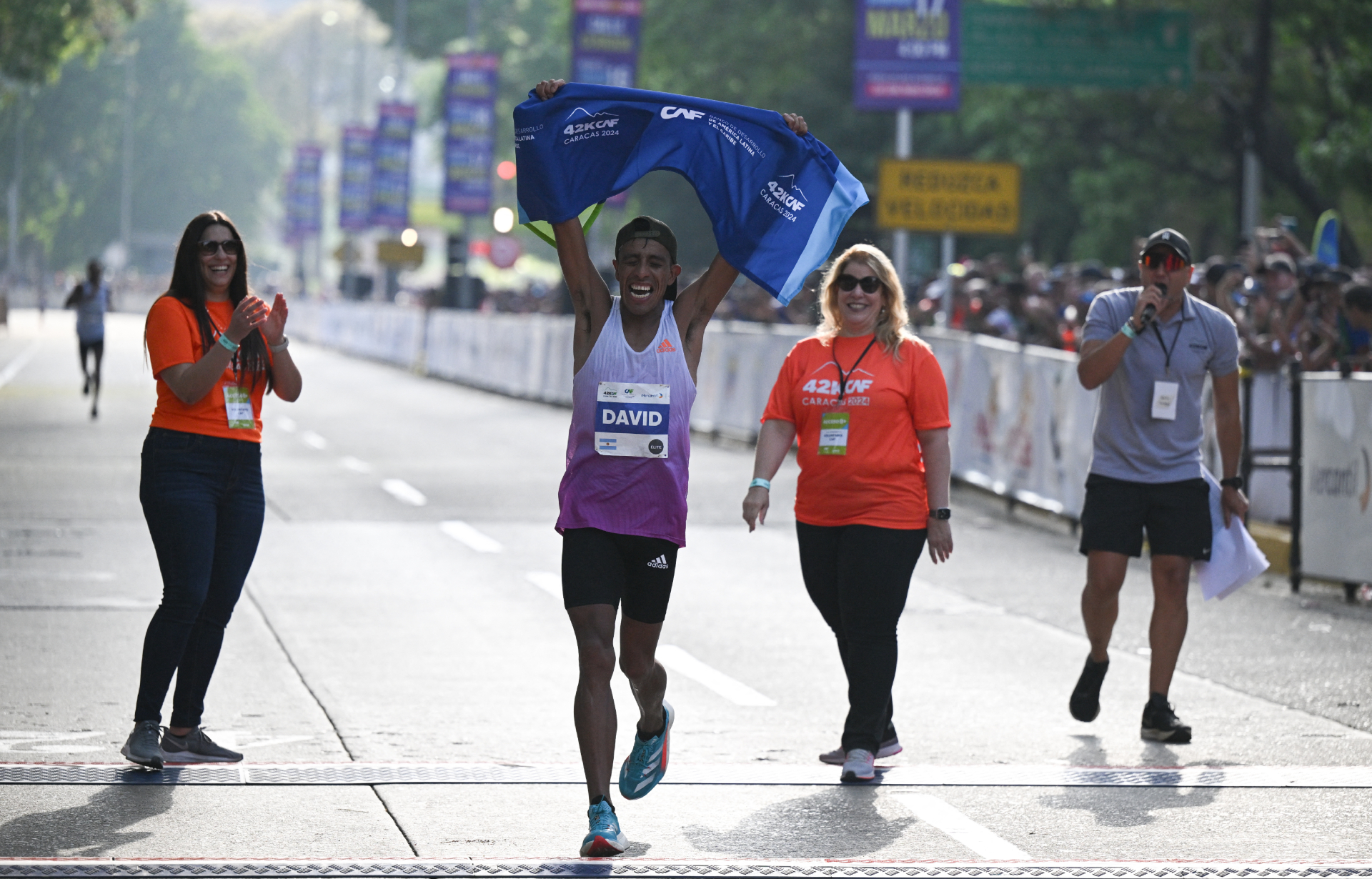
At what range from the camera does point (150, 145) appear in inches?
5133

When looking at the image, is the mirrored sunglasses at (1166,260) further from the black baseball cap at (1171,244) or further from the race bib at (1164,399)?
the race bib at (1164,399)

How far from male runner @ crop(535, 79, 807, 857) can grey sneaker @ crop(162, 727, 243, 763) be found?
5.88ft

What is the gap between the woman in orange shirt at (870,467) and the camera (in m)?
7.41

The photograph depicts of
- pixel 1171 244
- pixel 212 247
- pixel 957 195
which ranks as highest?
pixel 957 195


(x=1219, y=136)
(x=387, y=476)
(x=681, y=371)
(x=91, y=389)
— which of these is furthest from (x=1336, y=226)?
(x=91, y=389)

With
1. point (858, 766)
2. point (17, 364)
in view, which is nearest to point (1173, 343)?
point (858, 766)

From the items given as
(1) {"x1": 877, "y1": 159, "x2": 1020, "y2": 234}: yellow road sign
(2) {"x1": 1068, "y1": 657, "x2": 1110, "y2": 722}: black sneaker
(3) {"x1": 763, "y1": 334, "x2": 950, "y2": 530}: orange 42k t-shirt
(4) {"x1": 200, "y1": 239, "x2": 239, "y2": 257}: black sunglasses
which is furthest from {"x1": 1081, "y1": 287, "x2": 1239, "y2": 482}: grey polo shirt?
(1) {"x1": 877, "y1": 159, "x2": 1020, "y2": 234}: yellow road sign

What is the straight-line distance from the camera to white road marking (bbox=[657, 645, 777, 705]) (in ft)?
30.0

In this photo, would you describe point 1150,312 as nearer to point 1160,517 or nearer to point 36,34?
point 1160,517

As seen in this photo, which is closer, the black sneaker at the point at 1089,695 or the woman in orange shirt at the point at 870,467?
the woman in orange shirt at the point at 870,467

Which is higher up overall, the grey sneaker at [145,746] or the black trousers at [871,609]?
the black trousers at [871,609]

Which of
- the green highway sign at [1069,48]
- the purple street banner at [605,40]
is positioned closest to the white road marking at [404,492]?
the green highway sign at [1069,48]

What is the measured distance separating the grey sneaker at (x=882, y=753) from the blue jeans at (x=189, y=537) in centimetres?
205

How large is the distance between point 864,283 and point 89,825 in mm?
2960
